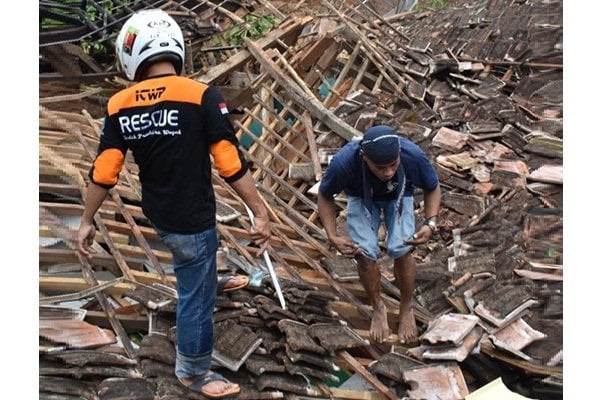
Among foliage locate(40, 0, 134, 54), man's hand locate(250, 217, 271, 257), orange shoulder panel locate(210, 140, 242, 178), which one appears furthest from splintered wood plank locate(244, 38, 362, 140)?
orange shoulder panel locate(210, 140, 242, 178)

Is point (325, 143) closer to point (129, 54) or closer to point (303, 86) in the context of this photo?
point (303, 86)

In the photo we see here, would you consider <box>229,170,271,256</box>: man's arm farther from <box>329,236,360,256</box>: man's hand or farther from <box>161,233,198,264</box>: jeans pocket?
<box>329,236,360,256</box>: man's hand

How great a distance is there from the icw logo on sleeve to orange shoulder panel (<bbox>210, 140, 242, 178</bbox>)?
35 centimetres

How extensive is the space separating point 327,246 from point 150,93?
272 cm

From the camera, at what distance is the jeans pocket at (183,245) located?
3158mm

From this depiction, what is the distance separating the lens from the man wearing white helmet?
2977 millimetres

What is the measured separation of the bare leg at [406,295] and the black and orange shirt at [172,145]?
58.5 inches

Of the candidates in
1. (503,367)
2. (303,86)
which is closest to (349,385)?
(503,367)

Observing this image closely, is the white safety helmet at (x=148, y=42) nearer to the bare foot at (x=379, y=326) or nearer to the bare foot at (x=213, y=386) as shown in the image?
the bare foot at (x=213, y=386)

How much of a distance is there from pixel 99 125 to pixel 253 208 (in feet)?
12.4

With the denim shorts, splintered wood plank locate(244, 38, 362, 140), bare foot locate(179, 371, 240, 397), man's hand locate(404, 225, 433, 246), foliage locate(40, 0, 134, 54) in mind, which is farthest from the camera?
foliage locate(40, 0, 134, 54)

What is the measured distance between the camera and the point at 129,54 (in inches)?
118

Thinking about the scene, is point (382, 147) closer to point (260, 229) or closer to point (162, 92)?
point (260, 229)

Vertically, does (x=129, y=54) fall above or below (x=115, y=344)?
above
